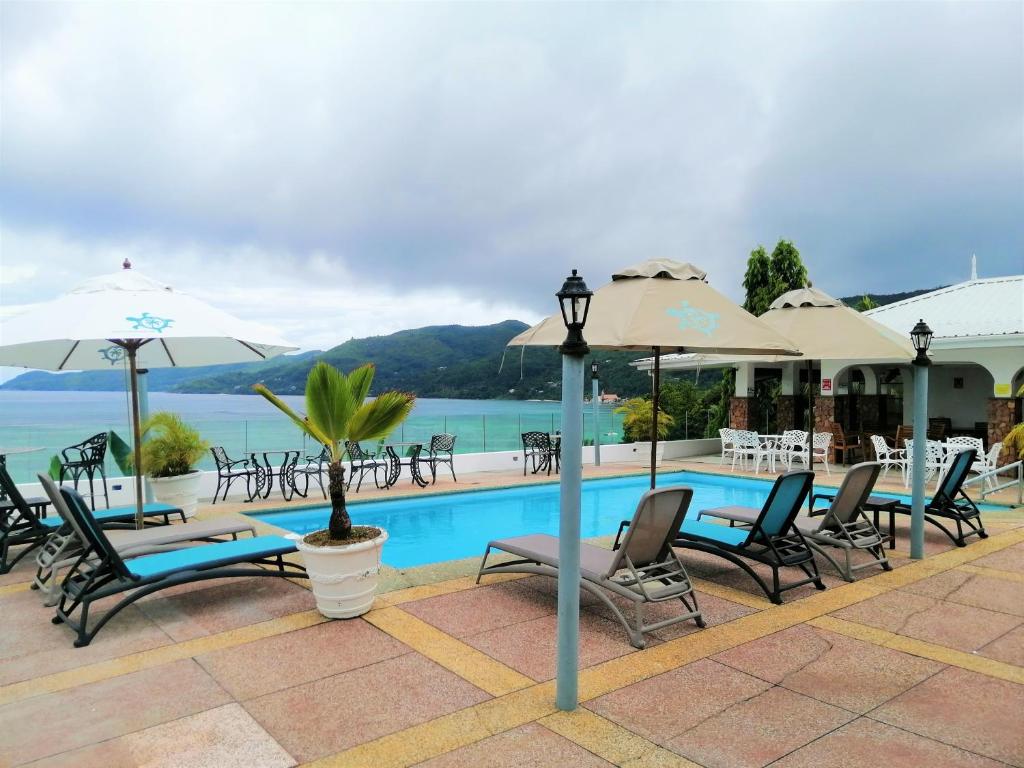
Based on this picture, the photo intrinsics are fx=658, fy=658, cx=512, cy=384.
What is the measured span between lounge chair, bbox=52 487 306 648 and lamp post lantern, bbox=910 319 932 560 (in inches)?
218

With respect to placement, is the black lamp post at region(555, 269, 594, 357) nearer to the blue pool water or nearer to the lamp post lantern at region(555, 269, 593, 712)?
the lamp post lantern at region(555, 269, 593, 712)

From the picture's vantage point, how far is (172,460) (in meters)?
8.51

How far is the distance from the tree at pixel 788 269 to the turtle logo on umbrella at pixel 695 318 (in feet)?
57.8

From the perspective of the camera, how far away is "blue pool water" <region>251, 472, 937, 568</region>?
837 cm

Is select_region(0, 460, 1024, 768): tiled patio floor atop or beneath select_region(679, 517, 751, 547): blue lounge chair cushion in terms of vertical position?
beneath

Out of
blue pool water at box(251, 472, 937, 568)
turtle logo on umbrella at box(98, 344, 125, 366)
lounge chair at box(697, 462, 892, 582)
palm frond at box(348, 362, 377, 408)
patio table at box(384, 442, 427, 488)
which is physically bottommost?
blue pool water at box(251, 472, 937, 568)

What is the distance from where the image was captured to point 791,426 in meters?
16.8

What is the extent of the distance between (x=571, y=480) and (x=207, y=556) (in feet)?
10.5

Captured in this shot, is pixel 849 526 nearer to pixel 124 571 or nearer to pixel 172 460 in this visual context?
pixel 124 571

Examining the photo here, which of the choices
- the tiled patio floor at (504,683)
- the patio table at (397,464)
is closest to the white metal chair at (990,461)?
the tiled patio floor at (504,683)

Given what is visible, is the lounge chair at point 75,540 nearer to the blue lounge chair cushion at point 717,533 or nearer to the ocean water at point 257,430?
the ocean water at point 257,430

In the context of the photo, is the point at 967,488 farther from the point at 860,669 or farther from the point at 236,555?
the point at 236,555

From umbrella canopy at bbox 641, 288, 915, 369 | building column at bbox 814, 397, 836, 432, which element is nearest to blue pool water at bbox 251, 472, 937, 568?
umbrella canopy at bbox 641, 288, 915, 369

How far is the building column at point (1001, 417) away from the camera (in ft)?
42.5
